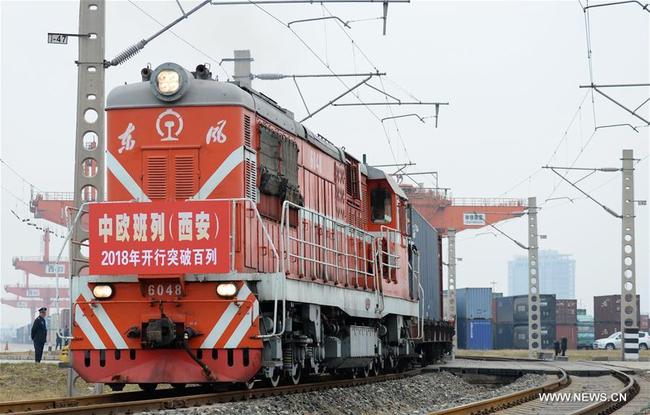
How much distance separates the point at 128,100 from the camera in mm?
13039

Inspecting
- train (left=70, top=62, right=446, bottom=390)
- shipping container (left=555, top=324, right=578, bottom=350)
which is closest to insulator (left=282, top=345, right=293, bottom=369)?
train (left=70, top=62, right=446, bottom=390)

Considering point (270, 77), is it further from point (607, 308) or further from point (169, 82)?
point (607, 308)

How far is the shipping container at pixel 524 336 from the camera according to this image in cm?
5934

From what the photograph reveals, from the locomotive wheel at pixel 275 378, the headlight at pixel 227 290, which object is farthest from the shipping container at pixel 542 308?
the headlight at pixel 227 290

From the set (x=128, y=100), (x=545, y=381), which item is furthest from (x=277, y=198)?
(x=545, y=381)

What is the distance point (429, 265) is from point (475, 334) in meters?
32.7

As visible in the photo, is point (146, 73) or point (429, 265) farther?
point (429, 265)

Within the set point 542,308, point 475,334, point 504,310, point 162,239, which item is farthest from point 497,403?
point 504,310

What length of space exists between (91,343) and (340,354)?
13.4 ft

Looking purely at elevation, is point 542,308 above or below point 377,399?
above

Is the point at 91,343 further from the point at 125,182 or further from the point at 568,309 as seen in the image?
the point at 568,309

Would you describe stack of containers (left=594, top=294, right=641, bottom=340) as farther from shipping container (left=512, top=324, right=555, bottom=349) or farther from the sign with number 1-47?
the sign with number 1-47

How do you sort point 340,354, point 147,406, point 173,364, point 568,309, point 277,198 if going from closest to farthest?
point 147,406 → point 173,364 → point 277,198 → point 340,354 → point 568,309

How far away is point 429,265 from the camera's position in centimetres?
2662
